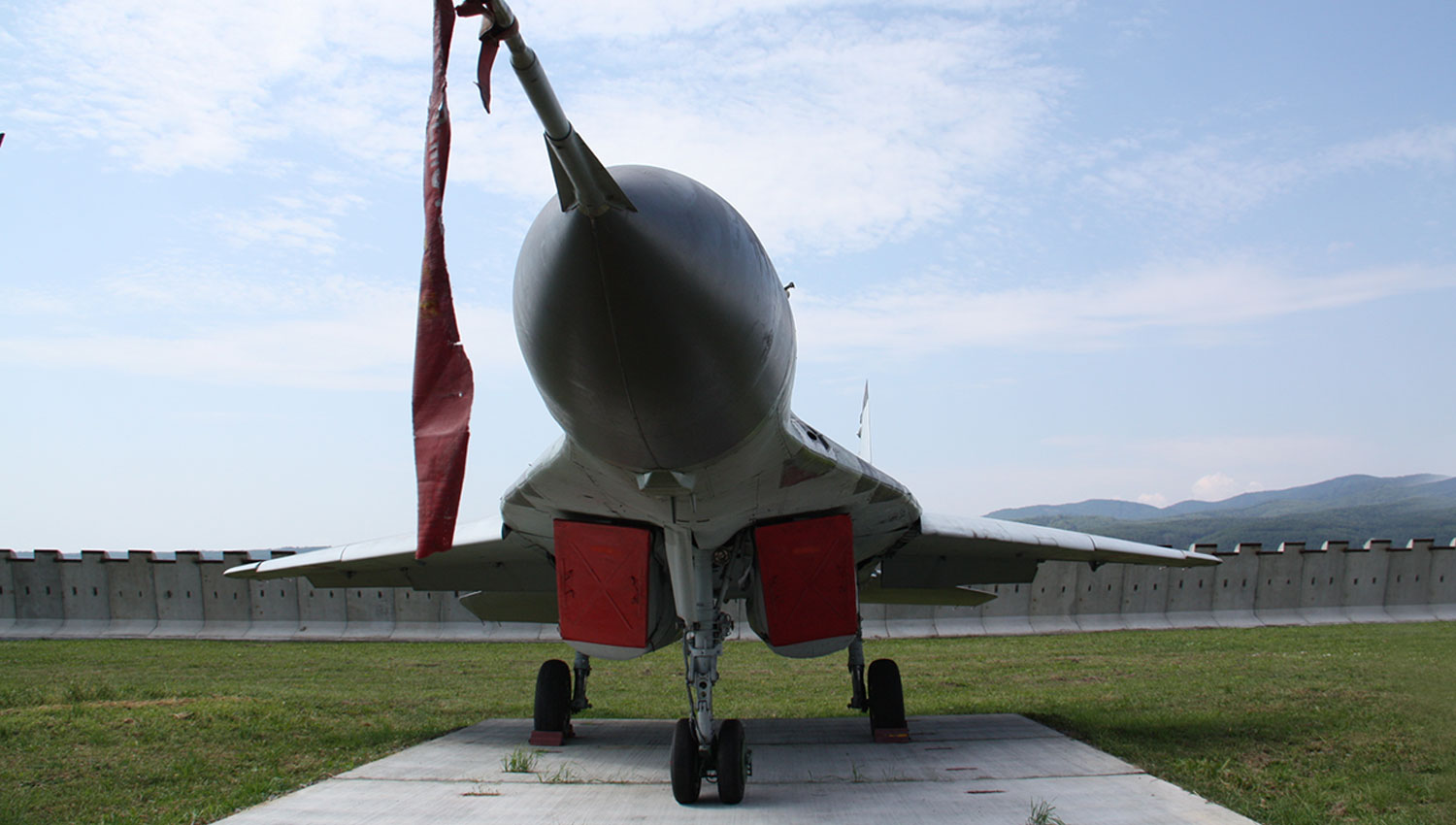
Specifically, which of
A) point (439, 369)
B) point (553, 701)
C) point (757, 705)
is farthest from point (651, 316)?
point (757, 705)

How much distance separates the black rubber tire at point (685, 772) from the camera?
5.15m

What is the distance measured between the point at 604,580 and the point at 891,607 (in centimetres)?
1271

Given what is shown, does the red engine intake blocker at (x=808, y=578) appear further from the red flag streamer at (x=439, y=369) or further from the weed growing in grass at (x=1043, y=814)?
the red flag streamer at (x=439, y=369)

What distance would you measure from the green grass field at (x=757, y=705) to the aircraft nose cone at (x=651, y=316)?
3178mm

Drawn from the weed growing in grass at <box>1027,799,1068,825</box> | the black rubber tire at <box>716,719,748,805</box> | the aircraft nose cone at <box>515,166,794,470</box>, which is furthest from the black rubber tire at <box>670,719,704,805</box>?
the aircraft nose cone at <box>515,166,794,470</box>

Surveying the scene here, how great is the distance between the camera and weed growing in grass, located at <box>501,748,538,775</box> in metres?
6.18

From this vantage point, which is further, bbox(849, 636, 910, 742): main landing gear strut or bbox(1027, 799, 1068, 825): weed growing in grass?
bbox(849, 636, 910, 742): main landing gear strut

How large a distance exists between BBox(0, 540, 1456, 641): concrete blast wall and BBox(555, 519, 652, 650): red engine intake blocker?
11.7 metres

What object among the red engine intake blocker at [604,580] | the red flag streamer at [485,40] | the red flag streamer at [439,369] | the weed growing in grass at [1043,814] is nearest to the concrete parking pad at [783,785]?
the weed growing in grass at [1043,814]

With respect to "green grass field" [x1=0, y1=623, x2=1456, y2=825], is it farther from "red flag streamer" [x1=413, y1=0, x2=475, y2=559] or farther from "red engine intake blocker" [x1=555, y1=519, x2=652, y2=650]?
"red flag streamer" [x1=413, y1=0, x2=475, y2=559]

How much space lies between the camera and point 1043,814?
459cm

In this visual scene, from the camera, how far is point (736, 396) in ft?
12.0

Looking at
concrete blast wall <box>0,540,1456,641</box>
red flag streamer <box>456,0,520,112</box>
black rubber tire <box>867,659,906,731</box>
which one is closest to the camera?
red flag streamer <box>456,0,520,112</box>

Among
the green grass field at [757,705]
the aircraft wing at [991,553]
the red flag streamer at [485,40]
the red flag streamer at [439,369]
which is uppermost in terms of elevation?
the red flag streamer at [485,40]
